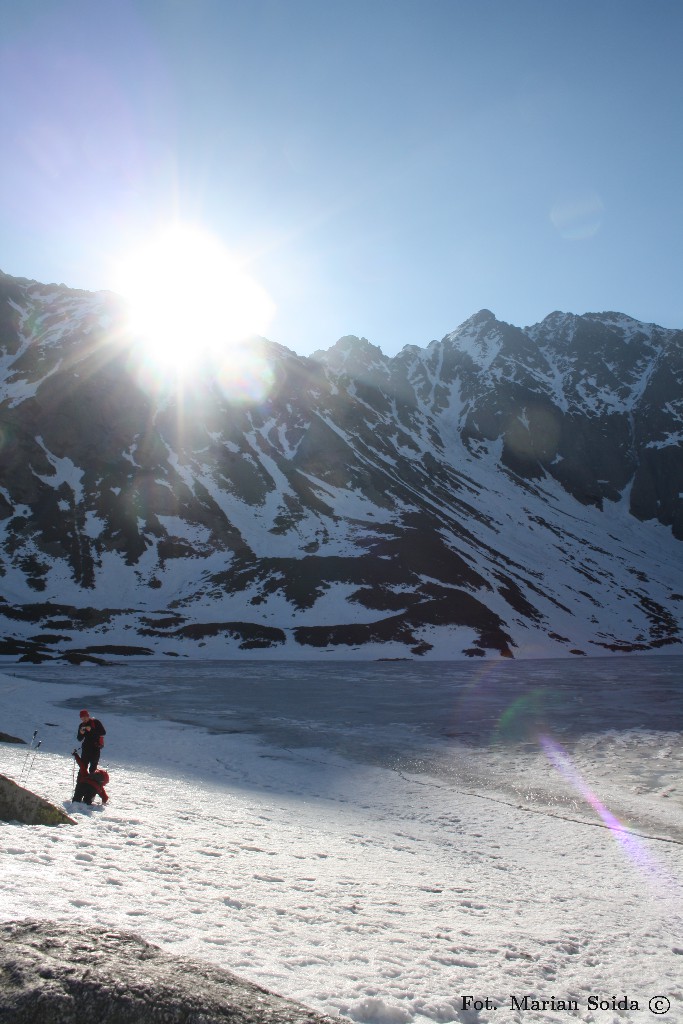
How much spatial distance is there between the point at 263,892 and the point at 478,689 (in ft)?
121

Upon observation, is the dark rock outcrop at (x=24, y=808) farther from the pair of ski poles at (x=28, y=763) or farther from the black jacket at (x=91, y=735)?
the pair of ski poles at (x=28, y=763)

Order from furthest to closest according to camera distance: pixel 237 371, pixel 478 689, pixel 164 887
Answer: pixel 237 371
pixel 478 689
pixel 164 887

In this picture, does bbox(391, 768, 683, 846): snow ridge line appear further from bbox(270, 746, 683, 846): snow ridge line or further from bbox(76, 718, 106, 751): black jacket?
bbox(76, 718, 106, 751): black jacket

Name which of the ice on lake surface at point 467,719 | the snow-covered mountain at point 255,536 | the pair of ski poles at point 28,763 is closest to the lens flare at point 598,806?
the ice on lake surface at point 467,719

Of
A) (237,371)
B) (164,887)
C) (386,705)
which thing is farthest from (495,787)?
(237,371)

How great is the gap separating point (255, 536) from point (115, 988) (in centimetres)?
10231

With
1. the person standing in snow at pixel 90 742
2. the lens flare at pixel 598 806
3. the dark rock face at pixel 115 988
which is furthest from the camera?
the person standing in snow at pixel 90 742

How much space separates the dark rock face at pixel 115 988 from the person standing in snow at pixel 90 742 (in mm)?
8999

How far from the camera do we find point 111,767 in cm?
1733

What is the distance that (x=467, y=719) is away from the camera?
96.2 ft

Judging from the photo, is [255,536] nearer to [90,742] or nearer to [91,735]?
[91,735]

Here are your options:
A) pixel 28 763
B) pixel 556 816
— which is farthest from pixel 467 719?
pixel 28 763

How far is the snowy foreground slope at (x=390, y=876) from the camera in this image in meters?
6.30

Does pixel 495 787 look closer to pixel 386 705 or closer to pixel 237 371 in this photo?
pixel 386 705
